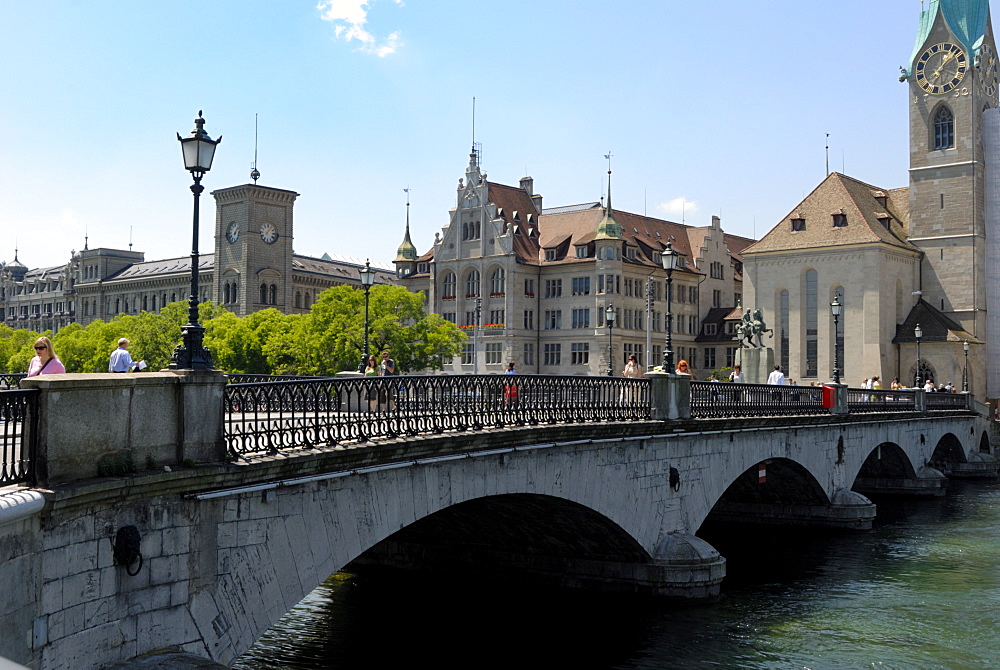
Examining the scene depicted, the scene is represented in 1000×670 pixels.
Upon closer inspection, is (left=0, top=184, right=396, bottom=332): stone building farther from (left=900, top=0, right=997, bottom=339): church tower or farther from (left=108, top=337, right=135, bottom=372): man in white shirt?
(left=108, top=337, right=135, bottom=372): man in white shirt

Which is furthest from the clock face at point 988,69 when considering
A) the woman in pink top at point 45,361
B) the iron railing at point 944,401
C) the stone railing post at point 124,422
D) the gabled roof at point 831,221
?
the stone railing post at point 124,422

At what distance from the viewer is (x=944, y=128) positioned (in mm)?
79625

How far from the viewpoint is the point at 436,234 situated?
92625mm

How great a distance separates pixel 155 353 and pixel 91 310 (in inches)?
2296

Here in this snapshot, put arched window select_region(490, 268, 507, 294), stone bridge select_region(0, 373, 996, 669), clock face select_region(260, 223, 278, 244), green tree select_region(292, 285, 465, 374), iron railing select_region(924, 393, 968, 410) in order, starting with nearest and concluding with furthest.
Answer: stone bridge select_region(0, 373, 996, 669) → iron railing select_region(924, 393, 968, 410) → green tree select_region(292, 285, 465, 374) → arched window select_region(490, 268, 507, 294) → clock face select_region(260, 223, 278, 244)

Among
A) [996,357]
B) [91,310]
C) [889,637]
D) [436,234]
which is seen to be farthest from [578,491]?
[91,310]

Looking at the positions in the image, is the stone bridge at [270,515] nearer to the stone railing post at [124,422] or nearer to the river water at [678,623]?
the stone railing post at [124,422]

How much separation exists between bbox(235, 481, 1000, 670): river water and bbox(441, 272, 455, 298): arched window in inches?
2485

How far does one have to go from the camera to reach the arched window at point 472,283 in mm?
88562

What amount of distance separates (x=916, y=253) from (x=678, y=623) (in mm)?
65942

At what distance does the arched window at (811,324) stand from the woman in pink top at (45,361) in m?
71.3

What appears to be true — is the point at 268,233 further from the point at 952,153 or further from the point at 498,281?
the point at 952,153

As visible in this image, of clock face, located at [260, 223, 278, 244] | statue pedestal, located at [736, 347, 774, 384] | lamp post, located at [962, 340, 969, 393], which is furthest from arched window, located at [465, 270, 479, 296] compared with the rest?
statue pedestal, located at [736, 347, 774, 384]

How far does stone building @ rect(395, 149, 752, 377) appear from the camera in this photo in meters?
84.5
